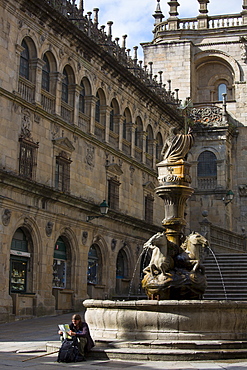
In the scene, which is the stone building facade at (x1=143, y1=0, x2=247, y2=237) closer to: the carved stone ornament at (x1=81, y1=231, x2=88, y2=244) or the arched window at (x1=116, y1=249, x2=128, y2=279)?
the arched window at (x1=116, y1=249, x2=128, y2=279)

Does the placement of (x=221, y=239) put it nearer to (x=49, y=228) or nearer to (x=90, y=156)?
(x=90, y=156)

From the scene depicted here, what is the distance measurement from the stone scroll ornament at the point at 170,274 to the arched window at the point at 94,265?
15.6 meters

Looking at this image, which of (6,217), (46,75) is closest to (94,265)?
(6,217)

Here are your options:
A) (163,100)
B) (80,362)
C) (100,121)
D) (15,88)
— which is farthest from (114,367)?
(163,100)

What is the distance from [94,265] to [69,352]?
65.3 feet

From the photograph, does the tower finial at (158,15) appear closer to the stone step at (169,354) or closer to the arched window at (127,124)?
the arched window at (127,124)

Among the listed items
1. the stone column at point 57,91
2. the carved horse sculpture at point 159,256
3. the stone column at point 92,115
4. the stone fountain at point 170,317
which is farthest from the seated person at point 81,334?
the stone column at point 92,115

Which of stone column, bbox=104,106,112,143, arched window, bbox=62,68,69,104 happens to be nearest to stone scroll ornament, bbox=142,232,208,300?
arched window, bbox=62,68,69,104

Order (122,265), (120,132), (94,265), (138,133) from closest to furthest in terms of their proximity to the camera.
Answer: (94,265) → (122,265) → (120,132) → (138,133)

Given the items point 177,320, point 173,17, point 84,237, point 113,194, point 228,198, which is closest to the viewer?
point 177,320

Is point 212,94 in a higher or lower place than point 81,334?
higher

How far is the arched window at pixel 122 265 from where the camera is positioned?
36.9 m

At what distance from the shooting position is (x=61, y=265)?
30.7 m

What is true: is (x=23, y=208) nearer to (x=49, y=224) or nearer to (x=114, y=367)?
(x=49, y=224)
